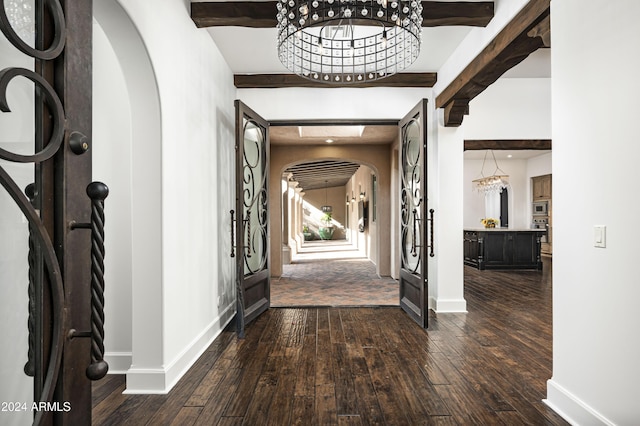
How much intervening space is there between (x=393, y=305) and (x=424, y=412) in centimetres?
267

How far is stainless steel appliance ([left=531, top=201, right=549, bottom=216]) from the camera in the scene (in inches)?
429

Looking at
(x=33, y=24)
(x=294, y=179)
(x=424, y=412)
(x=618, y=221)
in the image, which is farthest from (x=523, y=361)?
(x=294, y=179)

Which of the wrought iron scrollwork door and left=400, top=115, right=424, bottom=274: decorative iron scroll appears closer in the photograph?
the wrought iron scrollwork door

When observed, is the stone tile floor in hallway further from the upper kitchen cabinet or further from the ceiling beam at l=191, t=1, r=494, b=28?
the upper kitchen cabinet

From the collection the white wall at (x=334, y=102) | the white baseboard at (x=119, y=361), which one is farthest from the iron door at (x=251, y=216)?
the white baseboard at (x=119, y=361)

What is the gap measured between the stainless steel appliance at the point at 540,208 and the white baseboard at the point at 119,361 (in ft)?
36.7

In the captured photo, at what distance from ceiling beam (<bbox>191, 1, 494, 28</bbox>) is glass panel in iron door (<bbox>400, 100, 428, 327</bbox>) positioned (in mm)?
972

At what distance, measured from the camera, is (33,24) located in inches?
41.6

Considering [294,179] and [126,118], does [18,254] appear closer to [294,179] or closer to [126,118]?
[126,118]

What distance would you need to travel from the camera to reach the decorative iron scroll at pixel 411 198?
4.27 meters

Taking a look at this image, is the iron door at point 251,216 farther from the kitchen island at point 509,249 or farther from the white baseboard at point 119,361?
the kitchen island at point 509,249

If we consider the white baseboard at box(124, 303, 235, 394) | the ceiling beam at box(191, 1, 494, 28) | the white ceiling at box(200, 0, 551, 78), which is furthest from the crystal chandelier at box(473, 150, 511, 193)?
the white baseboard at box(124, 303, 235, 394)

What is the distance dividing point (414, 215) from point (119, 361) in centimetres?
306

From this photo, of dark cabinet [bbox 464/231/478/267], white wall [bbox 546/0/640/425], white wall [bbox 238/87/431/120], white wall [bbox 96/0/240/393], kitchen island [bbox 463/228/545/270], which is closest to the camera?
white wall [bbox 546/0/640/425]
